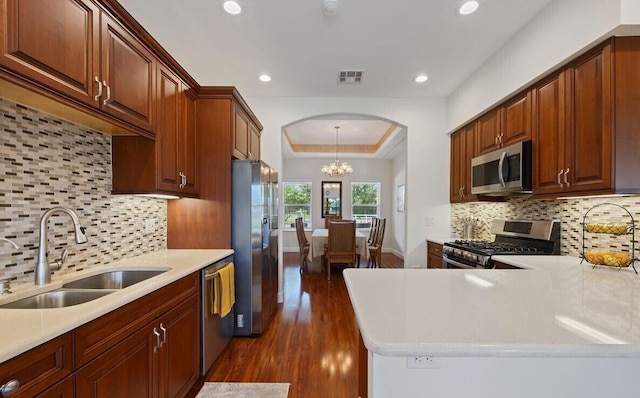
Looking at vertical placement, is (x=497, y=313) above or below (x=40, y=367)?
above

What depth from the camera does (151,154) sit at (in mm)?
2057

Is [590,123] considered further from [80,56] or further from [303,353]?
[80,56]

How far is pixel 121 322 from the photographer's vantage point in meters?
1.32

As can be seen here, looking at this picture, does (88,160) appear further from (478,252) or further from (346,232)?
(346,232)

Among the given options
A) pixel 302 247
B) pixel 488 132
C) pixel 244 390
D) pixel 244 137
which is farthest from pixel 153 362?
pixel 302 247

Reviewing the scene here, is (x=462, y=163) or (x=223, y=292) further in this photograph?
(x=462, y=163)

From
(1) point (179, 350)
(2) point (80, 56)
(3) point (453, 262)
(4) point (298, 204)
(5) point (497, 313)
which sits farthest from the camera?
(4) point (298, 204)

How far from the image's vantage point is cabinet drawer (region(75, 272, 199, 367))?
1121 millimetres

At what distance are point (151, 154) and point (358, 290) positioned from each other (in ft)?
5.65

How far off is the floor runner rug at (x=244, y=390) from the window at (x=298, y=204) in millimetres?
6115

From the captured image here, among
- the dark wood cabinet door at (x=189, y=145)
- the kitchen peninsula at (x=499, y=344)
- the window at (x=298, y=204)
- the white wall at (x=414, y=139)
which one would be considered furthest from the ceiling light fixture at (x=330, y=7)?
the window at (x=298, y=204)

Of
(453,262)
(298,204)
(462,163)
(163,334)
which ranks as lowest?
(163,334)

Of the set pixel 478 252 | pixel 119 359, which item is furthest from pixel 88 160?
pixel 478 252

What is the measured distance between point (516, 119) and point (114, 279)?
11.5 ft
